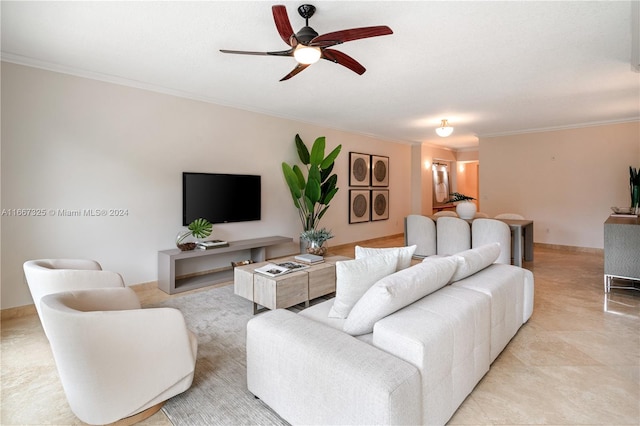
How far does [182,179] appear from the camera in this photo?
4.33 meters

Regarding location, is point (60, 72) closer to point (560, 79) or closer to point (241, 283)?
point (241, 283)

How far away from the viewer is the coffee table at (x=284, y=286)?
3006 millimetres

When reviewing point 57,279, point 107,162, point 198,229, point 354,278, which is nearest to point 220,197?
point 198,229

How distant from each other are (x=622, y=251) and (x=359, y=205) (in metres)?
4.34

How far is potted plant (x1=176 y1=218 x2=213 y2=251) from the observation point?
4109 millimetres

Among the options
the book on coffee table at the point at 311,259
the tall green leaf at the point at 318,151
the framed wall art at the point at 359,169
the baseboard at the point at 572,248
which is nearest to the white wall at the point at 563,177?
the baseboard at the point at 572,248

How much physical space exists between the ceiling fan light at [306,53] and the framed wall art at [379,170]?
5.14m

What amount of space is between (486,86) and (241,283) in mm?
3778

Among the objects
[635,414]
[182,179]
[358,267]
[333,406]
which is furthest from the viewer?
[182,179]

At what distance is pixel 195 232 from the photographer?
409 cm

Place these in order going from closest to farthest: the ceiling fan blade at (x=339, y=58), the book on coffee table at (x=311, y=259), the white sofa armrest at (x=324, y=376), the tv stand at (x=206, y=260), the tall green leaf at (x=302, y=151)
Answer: the white sofa armrest at (x=324, y=376) → the ceiling fan blade at (x=339, y=58) → the book on coffee table at (x=311, y=259) → the tv stand at (x=206, y=260) → the tall green leaf at (x=302, y=151)

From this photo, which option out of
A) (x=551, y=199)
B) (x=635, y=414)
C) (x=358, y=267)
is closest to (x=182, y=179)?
(x=358, y=267)

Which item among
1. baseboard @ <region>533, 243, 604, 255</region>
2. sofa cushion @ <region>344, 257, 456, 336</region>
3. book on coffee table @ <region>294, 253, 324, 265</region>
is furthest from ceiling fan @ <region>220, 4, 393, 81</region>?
baseboard @ <region>533, 243, 604, 255</region>

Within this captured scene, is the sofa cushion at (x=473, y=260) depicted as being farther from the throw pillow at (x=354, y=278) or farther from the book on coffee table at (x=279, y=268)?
the book on coffee table at (x=279, y=268)
